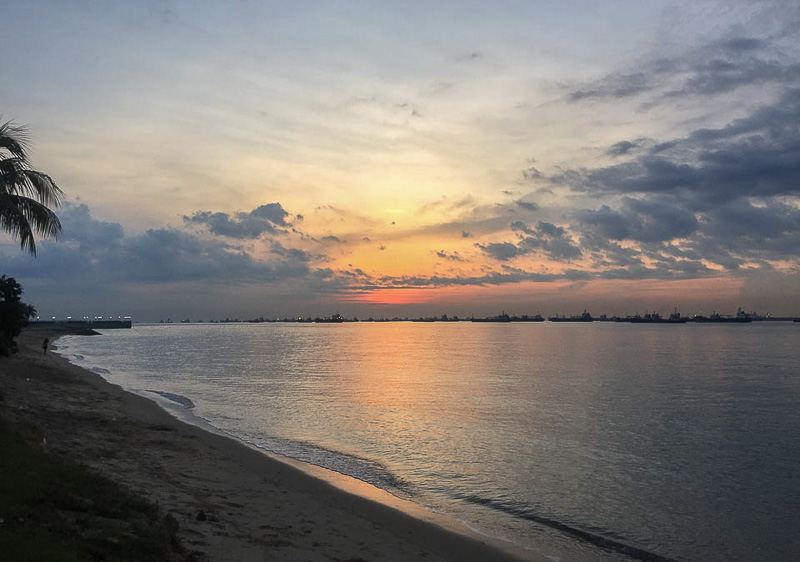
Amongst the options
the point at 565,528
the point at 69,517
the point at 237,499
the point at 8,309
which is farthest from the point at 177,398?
the point at 69,517

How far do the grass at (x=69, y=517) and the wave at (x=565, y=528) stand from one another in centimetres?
1026

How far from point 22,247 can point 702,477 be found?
2736 centimetres

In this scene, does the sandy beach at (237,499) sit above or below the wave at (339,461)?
above

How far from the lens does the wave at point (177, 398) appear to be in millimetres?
37197

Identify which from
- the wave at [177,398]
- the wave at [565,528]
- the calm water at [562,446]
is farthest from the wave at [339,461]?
→ the wave at [177,398]

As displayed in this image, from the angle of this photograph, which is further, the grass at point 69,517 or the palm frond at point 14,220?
the palm frond at point 14,220

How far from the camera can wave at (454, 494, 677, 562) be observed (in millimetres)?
14125

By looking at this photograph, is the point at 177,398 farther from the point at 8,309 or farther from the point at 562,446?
the point at 562,446

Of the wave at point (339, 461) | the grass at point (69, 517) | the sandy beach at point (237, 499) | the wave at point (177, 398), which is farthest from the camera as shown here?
the wave at point (177, 398)

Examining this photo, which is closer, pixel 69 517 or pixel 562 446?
pixel 69 517

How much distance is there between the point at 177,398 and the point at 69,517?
32.4 m

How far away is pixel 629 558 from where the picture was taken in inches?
546

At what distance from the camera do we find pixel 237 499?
595 inches

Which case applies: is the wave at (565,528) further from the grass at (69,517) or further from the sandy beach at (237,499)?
the grass at (69,517)
